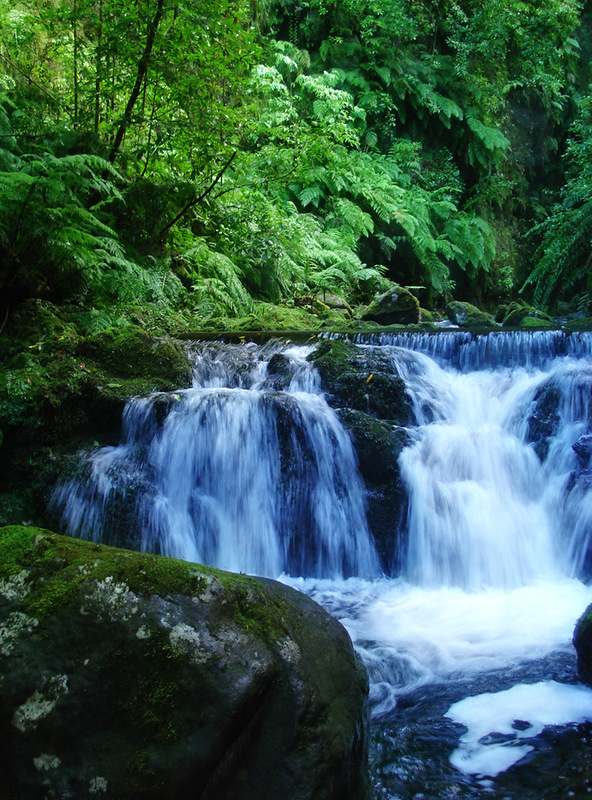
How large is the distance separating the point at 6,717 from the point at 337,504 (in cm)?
360

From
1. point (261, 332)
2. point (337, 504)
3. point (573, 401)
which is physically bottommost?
point (337, 504)

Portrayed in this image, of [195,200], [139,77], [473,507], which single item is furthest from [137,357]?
[473,507]

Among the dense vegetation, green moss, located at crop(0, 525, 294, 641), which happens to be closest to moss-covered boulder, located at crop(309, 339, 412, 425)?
the dense vegetation

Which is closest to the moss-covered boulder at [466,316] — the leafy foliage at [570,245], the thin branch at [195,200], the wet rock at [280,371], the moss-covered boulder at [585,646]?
the leafy foliage at [570,245]

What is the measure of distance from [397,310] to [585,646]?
777 cm

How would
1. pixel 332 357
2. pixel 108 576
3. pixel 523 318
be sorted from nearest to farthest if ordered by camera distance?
pixel 108 576
pixel 332 357
pixel 523 318

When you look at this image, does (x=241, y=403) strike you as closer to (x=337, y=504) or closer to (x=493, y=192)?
(x=337, y=504)

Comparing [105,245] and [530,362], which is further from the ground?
[105,245]

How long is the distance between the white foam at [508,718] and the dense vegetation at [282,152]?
538 centimetres

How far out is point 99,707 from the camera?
1.72 metres

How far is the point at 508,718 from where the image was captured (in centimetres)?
277

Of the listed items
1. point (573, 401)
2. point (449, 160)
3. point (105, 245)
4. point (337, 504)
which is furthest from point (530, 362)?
point (449, 160)

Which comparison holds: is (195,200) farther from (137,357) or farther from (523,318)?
(523,318)

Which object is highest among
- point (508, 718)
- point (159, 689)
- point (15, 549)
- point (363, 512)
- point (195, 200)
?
point (195, 200)
